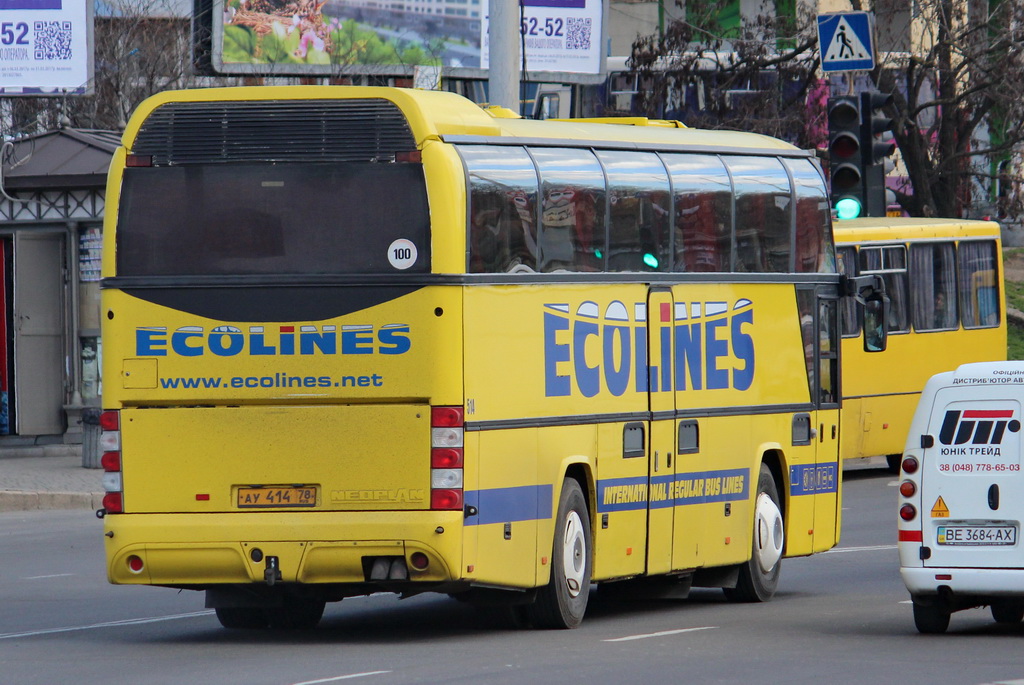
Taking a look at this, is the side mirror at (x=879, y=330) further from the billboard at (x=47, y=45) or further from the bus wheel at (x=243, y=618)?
the billboard at (x=47, y=45)

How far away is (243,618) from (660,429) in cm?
305

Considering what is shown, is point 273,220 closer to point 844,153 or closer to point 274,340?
point 274,340

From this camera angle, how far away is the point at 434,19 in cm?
3541

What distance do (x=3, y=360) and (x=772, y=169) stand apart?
16722 millimetres

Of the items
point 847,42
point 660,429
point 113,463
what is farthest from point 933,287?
point 113,463

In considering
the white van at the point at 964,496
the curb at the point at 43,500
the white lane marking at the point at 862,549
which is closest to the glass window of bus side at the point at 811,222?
the white van at the point at 964,496

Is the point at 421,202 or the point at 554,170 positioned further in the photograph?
the point at 554,170

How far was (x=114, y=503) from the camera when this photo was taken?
1094 cm

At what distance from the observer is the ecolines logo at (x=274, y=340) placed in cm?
1064

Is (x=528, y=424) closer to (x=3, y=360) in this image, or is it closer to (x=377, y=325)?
(x=377, y=325)

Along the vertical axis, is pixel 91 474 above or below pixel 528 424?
below

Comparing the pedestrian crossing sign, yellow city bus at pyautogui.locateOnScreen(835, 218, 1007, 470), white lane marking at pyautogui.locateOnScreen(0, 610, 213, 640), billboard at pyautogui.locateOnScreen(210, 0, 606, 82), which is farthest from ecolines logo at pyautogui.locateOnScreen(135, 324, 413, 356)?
billboard at pyautogui.locateOnScreen(210, 0, 606, 82)

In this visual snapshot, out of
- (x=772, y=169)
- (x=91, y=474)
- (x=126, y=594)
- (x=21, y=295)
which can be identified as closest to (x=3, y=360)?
(x=21, y=295)

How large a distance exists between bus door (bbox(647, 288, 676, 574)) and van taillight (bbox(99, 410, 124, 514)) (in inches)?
141
